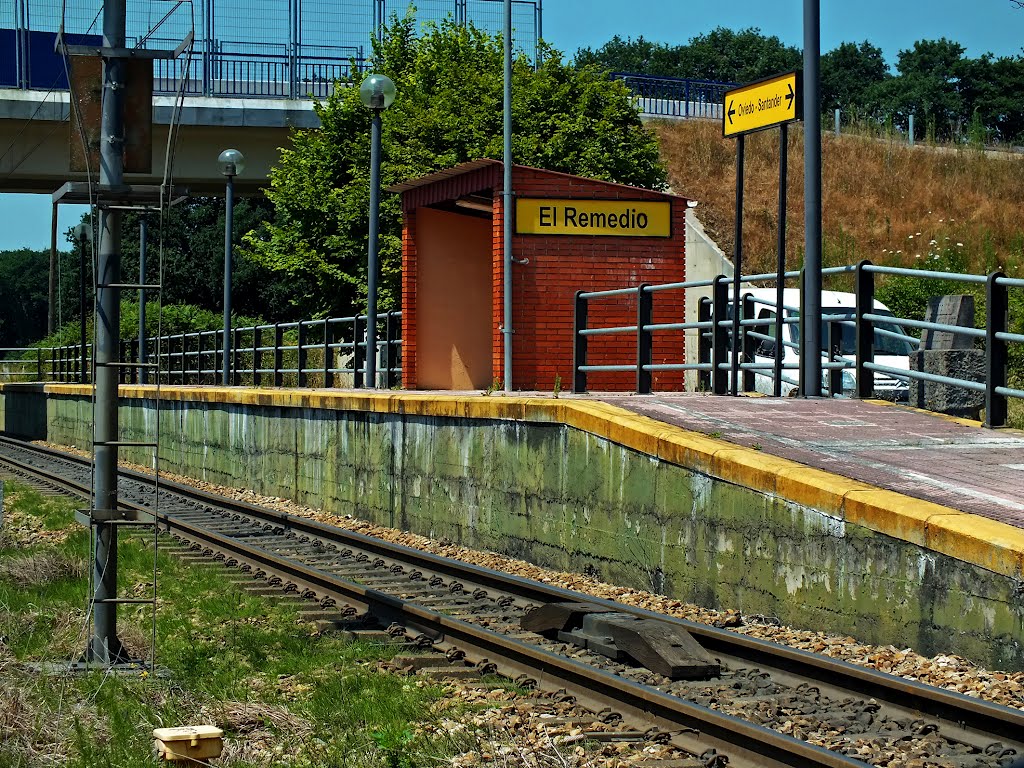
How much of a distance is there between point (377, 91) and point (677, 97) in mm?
40793

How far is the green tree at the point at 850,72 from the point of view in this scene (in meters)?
107

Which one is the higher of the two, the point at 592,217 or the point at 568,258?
the point at 592,217

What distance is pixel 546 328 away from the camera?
16.7m

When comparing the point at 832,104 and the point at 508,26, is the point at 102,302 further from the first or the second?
the point at 832,104

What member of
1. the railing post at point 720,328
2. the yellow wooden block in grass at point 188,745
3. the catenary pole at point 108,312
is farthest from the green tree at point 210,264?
the yellow wooden block in grass at point 188,745

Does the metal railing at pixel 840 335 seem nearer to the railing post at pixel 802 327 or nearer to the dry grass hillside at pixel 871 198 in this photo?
the railing post at pixel 802 327

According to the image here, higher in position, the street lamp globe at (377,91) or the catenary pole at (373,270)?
the street lamp globe at (377,91)

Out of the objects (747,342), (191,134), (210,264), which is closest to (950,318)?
(747,342)

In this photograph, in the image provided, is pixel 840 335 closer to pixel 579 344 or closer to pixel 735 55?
pixel 579 344

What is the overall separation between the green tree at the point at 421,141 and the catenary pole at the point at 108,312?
21090mm

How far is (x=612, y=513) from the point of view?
34.9 ft

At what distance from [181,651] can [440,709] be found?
2268mm

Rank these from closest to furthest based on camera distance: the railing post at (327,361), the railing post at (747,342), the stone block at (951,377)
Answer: the stone block at (951,377) → the railing post at (747,342) → the railing post at (327,361)

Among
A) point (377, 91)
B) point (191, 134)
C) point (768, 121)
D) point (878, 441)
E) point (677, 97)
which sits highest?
point (677, 97)
